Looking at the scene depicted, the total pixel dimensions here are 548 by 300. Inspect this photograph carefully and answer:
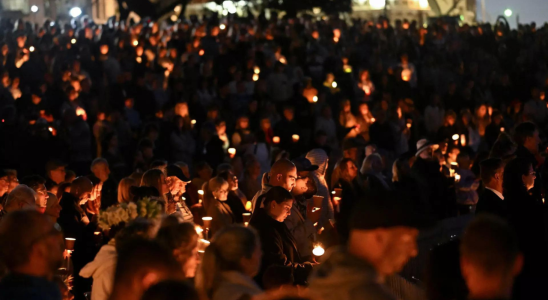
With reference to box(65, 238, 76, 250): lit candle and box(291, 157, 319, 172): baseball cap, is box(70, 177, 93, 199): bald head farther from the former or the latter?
box(291, 157, 319, 172): baseball cap

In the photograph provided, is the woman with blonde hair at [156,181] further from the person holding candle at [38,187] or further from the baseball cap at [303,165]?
the baseball cap at [303,165]

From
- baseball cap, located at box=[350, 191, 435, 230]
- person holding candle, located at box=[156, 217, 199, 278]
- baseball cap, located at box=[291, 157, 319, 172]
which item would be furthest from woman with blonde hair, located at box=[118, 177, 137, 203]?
baseball cap, located at box=[350, 191, 435, 230]

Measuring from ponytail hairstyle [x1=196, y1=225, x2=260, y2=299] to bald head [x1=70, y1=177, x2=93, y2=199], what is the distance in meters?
4.83

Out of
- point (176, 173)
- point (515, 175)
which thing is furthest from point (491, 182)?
point (176, 173)

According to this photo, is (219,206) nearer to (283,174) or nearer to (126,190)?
(283,174)

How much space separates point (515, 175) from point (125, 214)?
10.1ft

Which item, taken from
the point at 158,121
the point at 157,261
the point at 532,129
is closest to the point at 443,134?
the point at 158,121

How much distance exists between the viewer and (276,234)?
7699 mm

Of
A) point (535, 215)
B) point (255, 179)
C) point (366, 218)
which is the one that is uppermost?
point (366, 218)

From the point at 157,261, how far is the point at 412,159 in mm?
9776

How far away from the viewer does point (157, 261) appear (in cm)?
459

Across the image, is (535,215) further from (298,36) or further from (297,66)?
(298,36)

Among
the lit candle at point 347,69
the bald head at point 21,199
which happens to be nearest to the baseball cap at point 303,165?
the bald head at point 21,199

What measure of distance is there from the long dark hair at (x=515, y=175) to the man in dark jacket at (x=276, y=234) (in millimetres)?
1705
